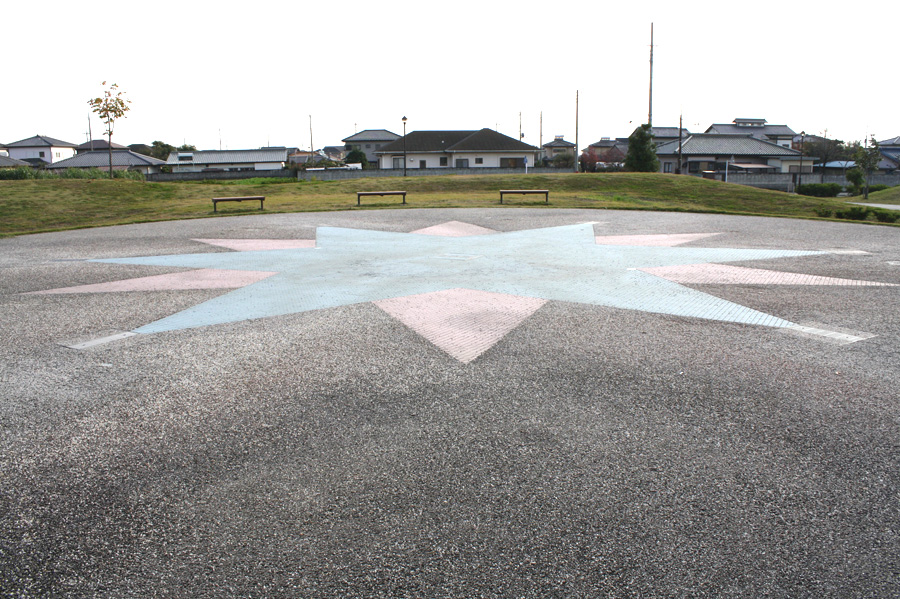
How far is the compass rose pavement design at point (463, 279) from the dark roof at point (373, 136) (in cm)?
9414

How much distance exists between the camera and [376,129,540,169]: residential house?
65188 millimetres

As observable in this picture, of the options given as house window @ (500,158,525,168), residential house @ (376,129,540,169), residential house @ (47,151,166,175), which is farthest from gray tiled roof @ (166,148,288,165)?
house window @ (500,158,525,168)

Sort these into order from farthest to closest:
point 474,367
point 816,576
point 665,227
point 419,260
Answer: point 665,227, point 419,260, point 474,367, point 816,576

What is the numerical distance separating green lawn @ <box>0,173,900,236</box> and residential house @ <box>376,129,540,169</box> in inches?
1178

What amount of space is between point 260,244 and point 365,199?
12.8 meters

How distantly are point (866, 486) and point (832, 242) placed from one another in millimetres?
10550

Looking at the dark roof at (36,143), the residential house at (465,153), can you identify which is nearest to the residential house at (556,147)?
the residential house at (465,153)

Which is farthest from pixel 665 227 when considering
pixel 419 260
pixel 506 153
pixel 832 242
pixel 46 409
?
pixel 506 153

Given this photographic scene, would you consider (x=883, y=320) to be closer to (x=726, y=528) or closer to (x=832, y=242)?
(x=726, y=528)

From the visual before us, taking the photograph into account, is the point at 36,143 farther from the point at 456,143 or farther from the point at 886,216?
the point at 886,216

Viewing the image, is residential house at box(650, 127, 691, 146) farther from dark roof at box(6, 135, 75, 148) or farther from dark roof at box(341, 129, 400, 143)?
dark roof at box(6, 135, 75, 148)

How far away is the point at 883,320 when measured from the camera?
6.64 metres

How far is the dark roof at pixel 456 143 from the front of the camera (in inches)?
2574

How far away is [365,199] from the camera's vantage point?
25.2 meters
